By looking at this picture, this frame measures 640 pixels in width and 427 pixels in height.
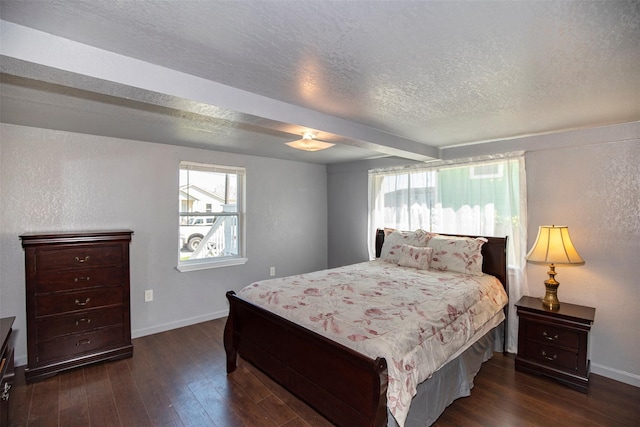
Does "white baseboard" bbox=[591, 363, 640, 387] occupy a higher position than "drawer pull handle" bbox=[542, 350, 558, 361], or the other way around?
"drawer pull handle" bbox=[542, 350, 558, 361]

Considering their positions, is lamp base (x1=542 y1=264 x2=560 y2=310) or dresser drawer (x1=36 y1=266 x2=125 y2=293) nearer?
dresser drawer (x1=36 y1=266 x2=125 y2=293)

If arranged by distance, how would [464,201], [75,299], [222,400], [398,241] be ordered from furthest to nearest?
1. [398,241]
2. [464,201]
3. [75,299]
4. [222,400]

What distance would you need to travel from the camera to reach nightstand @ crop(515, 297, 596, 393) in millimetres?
2533

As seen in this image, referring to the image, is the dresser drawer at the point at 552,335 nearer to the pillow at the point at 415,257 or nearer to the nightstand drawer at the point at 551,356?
the nightstand drawer at the point at 551,356

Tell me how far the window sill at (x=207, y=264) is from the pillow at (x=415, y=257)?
7.24 feet

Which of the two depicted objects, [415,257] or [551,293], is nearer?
[551,293]

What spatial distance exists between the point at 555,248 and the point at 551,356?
0.95m

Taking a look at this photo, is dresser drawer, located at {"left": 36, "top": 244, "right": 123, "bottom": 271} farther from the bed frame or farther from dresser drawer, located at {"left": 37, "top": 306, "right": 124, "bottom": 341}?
the bed frame

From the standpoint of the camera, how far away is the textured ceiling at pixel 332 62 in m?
1.20

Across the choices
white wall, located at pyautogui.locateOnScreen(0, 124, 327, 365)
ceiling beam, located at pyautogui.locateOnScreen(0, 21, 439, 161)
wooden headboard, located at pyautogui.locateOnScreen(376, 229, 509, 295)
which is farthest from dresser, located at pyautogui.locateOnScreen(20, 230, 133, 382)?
wooden headboard, located at pyautogui.locateOnScreen(376, 229, 509, 295)

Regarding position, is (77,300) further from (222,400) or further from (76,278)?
(222,400)

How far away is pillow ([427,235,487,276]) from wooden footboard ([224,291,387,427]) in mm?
1972

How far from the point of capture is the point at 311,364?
2119 mm

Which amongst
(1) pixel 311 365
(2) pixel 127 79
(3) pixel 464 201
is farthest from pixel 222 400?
(3) pixel 464 201
